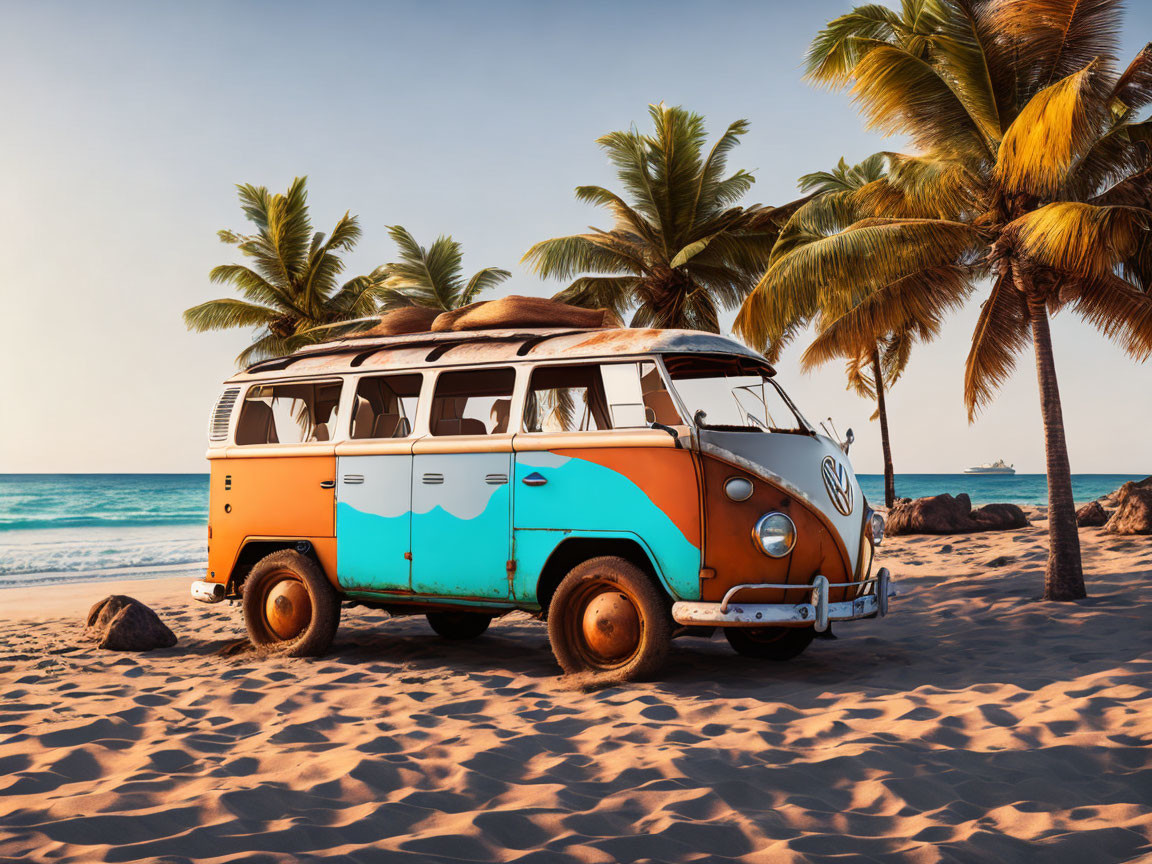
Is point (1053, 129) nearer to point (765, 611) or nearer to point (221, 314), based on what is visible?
point (765, 611)

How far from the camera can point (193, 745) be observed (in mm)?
5285

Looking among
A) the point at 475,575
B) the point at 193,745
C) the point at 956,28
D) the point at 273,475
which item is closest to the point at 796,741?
the point at 475,575

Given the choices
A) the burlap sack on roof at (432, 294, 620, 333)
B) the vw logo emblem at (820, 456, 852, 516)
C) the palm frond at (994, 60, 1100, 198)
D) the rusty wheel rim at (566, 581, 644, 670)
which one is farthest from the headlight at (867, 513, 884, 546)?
the palm frond at (994, 60, 1100, 198)

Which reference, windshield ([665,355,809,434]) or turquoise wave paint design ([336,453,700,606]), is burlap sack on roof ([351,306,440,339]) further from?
windshield ([665,355,809,434])

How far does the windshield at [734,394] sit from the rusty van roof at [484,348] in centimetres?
17

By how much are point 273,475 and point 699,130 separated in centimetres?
1463

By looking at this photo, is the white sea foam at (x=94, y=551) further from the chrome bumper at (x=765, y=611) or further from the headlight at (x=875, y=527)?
the headlight at (x=875, y=527)

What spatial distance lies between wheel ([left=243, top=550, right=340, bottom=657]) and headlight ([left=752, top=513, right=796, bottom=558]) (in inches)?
157

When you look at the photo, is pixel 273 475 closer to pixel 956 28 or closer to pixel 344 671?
pixel 344 671

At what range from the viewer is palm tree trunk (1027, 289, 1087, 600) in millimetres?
11539

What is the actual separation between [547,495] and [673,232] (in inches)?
567

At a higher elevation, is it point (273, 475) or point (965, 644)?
point (273, 475)

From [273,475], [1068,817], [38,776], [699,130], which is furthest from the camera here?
[699,130]

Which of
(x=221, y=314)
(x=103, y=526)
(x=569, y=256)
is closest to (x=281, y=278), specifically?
(x=221, y=314)
